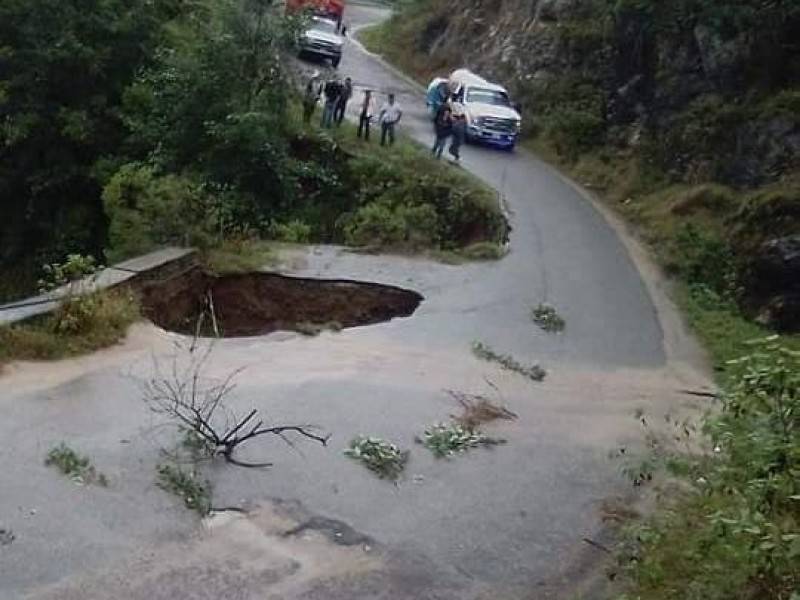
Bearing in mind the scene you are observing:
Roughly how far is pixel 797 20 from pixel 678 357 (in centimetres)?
1394

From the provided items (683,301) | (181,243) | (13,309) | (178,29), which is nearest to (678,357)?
(683,301)

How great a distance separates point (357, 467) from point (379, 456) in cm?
34

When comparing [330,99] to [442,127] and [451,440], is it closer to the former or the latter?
[442,127]

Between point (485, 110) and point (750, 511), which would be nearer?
point (750, 511)

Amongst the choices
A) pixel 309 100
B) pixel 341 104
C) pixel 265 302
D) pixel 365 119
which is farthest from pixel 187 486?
pixel 341 104

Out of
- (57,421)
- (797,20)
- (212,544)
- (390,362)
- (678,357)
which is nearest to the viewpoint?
(212,544)

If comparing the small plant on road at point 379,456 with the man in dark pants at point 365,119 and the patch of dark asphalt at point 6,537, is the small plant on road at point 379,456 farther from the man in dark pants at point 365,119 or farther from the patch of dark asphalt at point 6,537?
the man in dark pants at point 365,119

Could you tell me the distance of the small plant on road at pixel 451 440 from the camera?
45.8ft

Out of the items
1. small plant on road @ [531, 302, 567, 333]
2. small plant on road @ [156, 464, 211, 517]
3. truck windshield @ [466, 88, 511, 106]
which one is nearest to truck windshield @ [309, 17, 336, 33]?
truck windshield @ [466, 88, 511, 106]

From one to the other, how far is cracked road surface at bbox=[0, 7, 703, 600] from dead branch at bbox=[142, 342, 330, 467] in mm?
203

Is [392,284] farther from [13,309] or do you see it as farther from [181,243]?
[13,309]

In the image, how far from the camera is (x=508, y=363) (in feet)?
57.8

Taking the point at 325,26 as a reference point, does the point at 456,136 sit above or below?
below

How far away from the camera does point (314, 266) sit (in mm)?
21906
